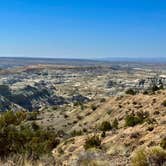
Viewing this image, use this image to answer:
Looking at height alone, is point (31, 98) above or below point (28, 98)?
below

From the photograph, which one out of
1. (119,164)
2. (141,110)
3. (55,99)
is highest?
(119,164)

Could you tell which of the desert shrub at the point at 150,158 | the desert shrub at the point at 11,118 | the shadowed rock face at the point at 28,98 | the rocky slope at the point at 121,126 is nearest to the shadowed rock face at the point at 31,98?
the shadowed rock face at the point at 28,98

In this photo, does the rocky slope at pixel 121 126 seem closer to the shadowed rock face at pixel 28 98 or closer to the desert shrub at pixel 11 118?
the desert shrub at pixel 11 118

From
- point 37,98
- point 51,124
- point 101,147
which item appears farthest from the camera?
point 37,98

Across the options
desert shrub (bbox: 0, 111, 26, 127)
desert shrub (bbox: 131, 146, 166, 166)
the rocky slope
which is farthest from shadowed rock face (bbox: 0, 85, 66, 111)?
desert shrub (bbox: 131, 146, 166, 166)

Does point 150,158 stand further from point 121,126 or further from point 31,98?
point 31,98

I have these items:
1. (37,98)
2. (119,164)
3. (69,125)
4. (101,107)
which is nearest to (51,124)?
(69,125)

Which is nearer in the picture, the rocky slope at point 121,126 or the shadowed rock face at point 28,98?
the rocky slope at point 121,126

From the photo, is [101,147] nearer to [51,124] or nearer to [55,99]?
[51,124]

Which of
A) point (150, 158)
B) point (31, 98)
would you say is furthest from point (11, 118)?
point (31, 98)

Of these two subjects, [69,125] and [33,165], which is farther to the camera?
[69,125]

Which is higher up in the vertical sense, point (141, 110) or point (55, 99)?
point (141, 110)
